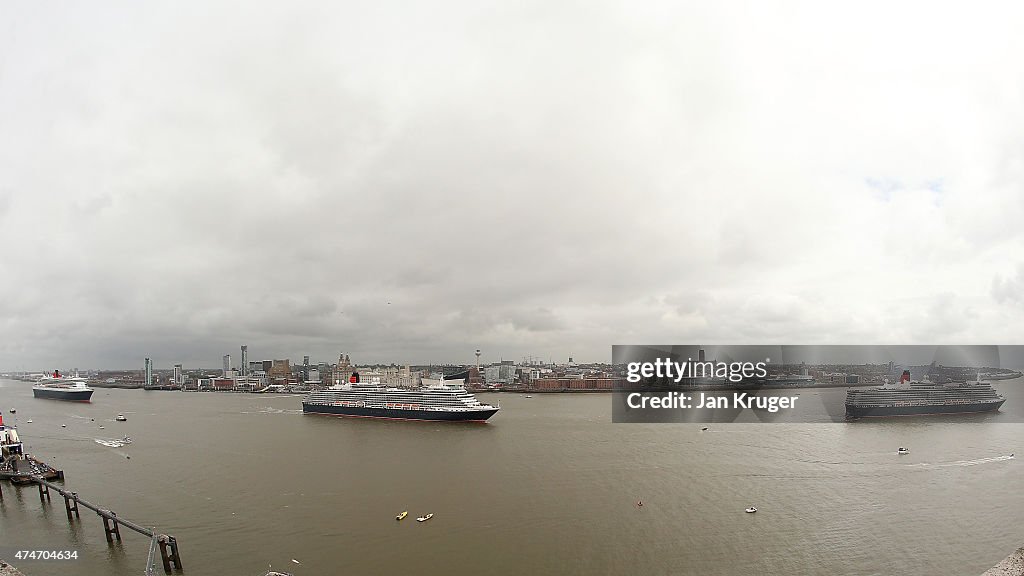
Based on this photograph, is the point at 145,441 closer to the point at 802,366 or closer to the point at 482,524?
the point at 482,524

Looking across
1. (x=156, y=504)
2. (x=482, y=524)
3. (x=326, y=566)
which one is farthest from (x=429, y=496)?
(x=156, y=504)

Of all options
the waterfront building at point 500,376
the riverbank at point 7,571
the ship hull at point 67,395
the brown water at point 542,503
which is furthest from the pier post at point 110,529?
the waterfront building at point 500,376

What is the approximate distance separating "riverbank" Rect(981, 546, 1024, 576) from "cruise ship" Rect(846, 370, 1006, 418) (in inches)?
1166

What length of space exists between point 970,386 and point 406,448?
39000 millimetres

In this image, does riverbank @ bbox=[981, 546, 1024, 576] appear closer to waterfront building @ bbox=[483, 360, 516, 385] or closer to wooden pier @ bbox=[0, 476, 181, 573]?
wooden pier @ bbox=[0, 476, 181, 573]

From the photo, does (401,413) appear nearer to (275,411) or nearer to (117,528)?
(275,411)

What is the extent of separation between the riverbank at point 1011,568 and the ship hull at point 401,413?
83.2 feet

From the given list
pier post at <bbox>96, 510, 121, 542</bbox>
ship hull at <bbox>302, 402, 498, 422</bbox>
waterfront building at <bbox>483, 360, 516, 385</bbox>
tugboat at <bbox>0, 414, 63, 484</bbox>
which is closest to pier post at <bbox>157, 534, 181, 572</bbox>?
pier post at <bbox>96, 510, 121, 542</bbox>

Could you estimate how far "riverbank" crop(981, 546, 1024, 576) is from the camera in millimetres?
7238

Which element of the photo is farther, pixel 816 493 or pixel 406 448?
pixel 406 448

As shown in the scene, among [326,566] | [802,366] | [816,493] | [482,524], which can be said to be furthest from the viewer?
[802,366]

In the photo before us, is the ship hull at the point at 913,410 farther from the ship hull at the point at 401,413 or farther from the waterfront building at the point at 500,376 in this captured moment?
the waterfront building at the point at 500,376

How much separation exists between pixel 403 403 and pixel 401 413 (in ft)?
2.46

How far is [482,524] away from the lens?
12359mm
